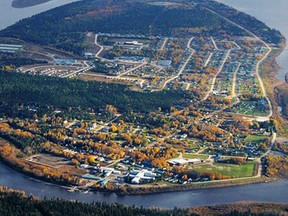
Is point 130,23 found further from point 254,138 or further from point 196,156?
point 196,156

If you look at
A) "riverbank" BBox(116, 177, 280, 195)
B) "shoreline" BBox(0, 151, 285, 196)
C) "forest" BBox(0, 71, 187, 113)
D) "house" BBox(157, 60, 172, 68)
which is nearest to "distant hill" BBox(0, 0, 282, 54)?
"house" BBox(157, 60, 172, 68)

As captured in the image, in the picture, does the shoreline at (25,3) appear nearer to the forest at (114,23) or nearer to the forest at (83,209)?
the forest at (114,23)

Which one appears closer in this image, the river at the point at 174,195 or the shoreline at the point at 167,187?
the river at the point at 174,195

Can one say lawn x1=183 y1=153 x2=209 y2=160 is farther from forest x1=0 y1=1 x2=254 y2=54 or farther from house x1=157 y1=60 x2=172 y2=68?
forest x1=0 y1=1 x2=254 y2=54

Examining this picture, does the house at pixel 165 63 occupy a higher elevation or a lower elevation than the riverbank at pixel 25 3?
lower

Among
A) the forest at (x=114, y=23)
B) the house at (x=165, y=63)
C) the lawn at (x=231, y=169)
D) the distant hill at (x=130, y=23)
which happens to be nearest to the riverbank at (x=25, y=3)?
the distant hill at (x=130, y=23)

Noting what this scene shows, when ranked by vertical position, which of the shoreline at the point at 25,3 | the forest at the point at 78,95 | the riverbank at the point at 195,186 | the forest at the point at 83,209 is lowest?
the riverbank at the point at 195,186

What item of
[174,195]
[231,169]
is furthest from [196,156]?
[174,195]
